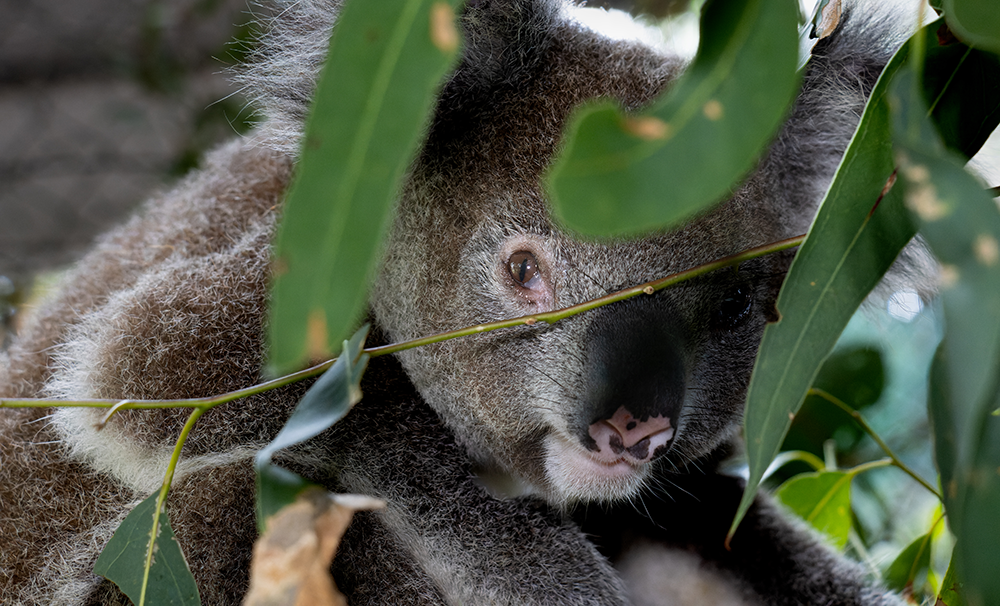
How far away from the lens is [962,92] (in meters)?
0.92

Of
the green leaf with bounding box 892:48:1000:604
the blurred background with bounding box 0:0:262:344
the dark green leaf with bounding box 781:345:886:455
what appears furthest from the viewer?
the blurred background with bounding box 0:0:262:344

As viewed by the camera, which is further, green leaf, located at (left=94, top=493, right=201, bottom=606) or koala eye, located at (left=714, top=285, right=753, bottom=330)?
koala eye, located at (left=714, top=285, right=753, bottom=330)

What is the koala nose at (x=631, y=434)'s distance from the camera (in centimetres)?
116

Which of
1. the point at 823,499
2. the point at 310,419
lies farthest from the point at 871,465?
the point at 310,419

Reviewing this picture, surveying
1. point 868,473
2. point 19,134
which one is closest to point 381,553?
point 868,473

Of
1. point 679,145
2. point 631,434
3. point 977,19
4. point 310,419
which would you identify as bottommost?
point 631,434

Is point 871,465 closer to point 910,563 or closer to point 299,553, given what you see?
point 910,563

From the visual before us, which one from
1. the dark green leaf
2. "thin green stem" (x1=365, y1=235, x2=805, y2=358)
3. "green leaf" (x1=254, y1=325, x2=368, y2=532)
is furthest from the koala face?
the dark green leaf

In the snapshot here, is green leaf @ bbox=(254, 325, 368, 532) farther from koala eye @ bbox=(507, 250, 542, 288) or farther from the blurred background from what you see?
the blurred background

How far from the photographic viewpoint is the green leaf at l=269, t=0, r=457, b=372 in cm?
61

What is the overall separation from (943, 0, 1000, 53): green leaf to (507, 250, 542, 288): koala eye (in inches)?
30.8

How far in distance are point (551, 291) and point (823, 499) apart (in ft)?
3.47

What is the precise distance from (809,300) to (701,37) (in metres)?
0.31

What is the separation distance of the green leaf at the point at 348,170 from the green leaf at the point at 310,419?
8.0 inches
